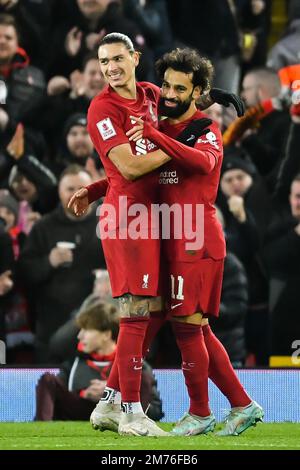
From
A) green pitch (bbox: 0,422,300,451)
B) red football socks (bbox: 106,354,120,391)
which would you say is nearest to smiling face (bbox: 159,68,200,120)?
red football socks (bbox: 106,354,120,391)

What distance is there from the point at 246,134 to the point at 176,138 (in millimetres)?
3073

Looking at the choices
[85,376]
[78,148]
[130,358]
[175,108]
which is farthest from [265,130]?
[130,358]

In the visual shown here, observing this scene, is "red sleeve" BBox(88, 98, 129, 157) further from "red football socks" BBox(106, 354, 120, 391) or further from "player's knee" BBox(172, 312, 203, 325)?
"red football socks" BBox(106, 354, 120, 391)

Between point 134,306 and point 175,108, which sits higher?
point 175,108

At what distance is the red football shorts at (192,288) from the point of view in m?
6.16

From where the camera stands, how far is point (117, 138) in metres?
6.11

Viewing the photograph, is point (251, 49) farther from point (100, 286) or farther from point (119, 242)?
point (119, 242)

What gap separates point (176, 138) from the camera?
625 centimetres

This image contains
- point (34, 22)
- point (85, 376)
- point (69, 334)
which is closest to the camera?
point (85, 376)

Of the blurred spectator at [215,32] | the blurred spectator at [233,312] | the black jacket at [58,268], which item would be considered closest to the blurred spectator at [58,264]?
the black jacket at [58,268]

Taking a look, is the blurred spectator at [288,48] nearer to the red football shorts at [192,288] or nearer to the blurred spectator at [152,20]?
the blurred spectator at [152,20]

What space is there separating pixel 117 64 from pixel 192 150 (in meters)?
0.60

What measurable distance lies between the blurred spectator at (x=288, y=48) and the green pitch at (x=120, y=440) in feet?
10.2

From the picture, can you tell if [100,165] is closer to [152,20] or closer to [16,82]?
[16,82]
